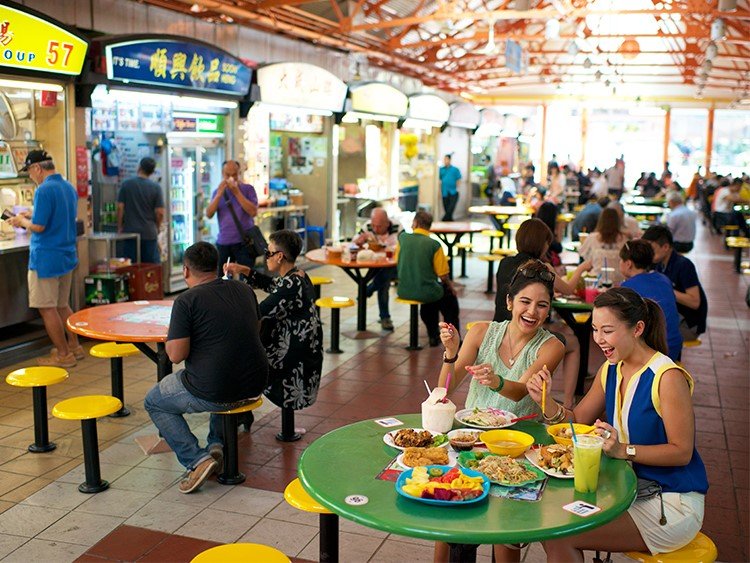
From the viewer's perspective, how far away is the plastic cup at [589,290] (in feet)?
21.2

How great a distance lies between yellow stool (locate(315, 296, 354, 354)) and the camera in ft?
25.6

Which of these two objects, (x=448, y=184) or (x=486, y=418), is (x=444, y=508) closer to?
(x=486, y=418)

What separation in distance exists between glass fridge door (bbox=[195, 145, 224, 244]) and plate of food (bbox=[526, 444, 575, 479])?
8.49m

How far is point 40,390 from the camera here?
5.16 meters

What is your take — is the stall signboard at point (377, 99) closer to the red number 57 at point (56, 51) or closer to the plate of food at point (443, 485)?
the red number 57 at point (56, 51)

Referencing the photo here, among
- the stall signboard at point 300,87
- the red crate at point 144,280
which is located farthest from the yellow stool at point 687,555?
the stall signboard at point 300,87

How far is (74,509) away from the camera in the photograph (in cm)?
440

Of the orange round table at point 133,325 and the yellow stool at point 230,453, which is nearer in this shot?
the yellow stool at point 230,453

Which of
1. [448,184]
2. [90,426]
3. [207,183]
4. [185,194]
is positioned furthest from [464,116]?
[90,426]

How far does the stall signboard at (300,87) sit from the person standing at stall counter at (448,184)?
23.0 feet

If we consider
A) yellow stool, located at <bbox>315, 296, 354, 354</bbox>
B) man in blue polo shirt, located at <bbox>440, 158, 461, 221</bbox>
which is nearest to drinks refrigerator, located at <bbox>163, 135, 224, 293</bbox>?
yellow stool, located at <bbox>315, 296, 354, 354</bbox>

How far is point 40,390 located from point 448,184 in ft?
52.5

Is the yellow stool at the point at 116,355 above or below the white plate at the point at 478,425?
below

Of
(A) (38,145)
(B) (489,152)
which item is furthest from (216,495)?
(B) (489,152)
